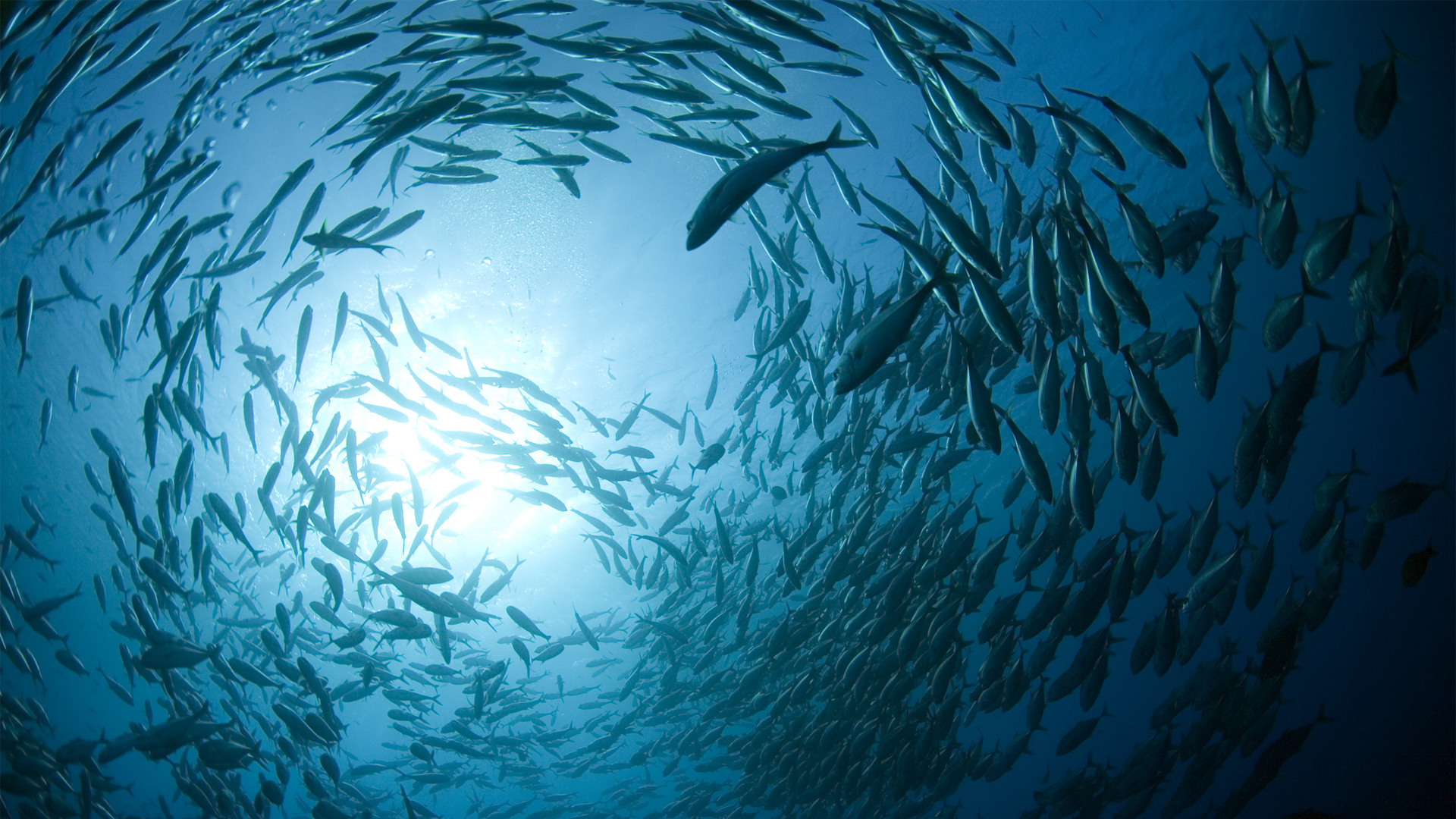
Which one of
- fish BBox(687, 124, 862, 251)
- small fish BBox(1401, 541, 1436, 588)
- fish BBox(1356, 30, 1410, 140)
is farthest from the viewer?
small fish BBox(1401, 541, 1436, 588)

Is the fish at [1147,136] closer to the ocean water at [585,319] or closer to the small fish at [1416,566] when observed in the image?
the ocean water at [585,319]

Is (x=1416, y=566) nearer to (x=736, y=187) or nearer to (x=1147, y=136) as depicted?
(x=1147, y=136)

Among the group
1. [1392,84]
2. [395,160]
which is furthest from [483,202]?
[1392,84]

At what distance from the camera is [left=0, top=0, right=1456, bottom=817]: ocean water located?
7512 mm

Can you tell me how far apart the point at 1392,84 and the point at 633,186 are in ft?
29.3

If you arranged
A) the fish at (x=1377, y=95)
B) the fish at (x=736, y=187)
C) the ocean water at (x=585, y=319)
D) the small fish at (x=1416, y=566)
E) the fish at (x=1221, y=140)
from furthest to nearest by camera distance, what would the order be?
the ocean water at (x=585, y=319) → the small fish at (x=1416, y=566) → the fish at (x=1377, y=95) → the fish at (x=1221, y=140) → the fish at (x=736, y=187)

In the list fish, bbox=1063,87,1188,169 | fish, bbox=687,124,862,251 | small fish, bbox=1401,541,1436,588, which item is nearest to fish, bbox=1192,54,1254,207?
fish, bbox=1063,87,1188,169

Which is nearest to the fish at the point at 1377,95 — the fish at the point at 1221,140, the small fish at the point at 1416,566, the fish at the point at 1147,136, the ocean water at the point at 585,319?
the ocean water at the point at 585,319

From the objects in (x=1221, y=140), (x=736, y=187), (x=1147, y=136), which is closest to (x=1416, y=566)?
(x=1221, y=140)

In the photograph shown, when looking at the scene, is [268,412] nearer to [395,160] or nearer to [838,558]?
[395,160]

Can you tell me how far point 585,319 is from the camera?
471 inches

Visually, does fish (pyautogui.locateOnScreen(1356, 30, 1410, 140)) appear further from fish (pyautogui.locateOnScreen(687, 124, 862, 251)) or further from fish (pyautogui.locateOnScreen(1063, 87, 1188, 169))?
fish (pyautogui.locateOnScreen(687, 124, 862, 251))

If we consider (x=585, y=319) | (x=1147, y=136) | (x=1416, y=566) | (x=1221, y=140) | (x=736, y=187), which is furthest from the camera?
(x=585, y=319)

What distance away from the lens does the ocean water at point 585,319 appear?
7512 millimetres
